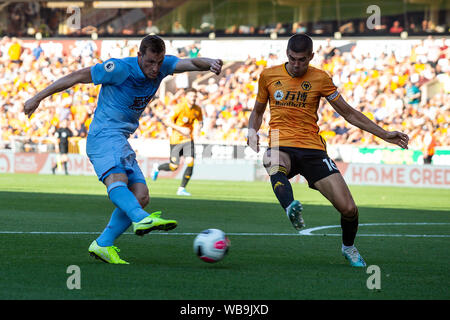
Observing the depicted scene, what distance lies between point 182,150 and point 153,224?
14157 mm

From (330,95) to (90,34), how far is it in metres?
31.5

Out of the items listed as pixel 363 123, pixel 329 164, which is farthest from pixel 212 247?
pixel 363 123

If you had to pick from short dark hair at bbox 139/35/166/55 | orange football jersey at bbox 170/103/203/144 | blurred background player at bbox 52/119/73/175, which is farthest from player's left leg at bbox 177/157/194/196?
short dark hair at bbox 139/35/166/55

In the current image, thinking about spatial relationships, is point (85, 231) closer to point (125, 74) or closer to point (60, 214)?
point (60, 214)

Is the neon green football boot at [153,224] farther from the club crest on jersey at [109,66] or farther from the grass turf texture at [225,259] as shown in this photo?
the club crest on jersey at [109,66]

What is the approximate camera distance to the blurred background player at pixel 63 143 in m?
30.4

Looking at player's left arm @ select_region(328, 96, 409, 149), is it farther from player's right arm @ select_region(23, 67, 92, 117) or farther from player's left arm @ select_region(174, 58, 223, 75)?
player's right arm @ select_region(23, 67, 92, 117)

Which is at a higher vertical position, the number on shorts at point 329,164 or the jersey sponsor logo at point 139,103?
the jersey sponsor logo at point 139,103

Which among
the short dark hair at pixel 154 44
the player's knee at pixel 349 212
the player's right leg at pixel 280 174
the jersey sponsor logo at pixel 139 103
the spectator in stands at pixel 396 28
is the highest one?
the spectator in stands at pixel 396 28

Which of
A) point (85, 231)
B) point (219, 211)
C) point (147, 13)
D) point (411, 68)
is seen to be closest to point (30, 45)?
point (147, 13)

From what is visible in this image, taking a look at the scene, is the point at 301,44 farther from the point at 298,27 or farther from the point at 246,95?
the point at 298,27

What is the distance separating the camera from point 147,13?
127ft

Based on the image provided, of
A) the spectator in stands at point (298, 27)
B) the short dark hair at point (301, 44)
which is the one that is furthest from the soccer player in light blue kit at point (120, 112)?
the spectator in stands at point (298, 27)

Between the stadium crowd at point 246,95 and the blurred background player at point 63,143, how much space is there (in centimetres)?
218
